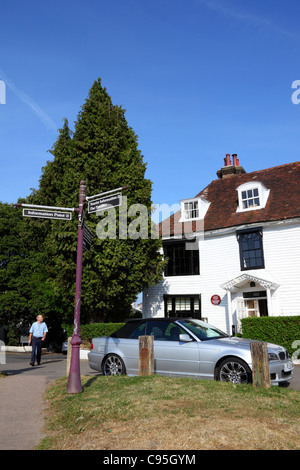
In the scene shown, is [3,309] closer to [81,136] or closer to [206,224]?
[81,136]

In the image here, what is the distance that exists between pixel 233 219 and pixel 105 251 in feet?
24.2

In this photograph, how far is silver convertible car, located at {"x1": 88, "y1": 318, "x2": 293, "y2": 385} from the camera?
839 centimetres

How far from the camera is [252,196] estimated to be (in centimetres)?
2159

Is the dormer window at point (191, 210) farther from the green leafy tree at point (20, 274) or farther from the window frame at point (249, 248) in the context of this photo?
the green leafy tree at point (20, 274)

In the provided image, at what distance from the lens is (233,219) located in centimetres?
2139

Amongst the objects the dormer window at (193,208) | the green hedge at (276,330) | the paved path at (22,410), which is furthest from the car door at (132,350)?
the dormer window at (193,208)

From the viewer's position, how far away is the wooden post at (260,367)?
25.3 ft

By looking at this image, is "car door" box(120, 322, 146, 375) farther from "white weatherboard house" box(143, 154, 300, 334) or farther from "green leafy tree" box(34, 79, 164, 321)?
"white weatherboard house" box(143, 154, 300, 334)

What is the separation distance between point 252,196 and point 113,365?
47.1 feet

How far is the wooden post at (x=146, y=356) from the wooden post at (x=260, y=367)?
95.6 inches

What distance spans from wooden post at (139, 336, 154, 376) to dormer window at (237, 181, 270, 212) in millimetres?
13782

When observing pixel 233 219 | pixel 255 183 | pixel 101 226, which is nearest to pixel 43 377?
pixel 101 226

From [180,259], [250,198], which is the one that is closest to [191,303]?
[180,259]

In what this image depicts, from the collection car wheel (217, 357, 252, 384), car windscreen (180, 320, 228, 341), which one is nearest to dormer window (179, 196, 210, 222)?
car windscreen (180, 320, 228, 341)
